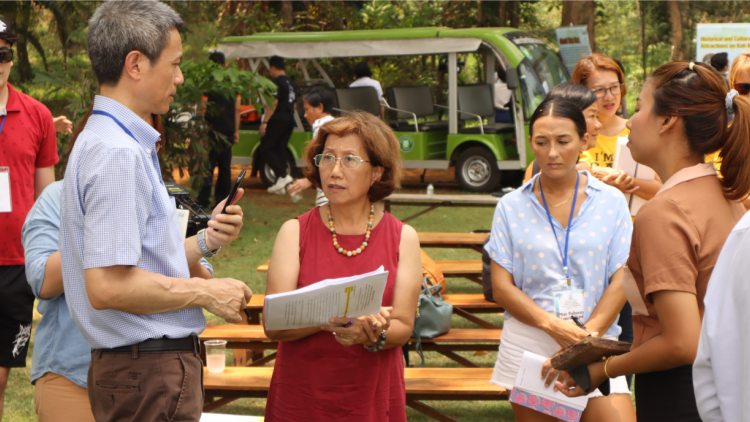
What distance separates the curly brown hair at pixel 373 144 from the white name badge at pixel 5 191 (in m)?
1.58

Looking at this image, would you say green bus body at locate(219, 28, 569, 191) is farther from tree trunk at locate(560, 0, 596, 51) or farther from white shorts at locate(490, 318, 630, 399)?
white shorts at locate(490, 318, 630, 399)

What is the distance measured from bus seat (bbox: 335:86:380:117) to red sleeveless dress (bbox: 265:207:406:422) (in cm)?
1043

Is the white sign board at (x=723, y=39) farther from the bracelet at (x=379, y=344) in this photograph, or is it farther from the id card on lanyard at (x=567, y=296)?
the bracelet at (x=379, y=344)

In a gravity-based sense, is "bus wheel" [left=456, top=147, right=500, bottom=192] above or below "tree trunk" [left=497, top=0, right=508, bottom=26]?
below

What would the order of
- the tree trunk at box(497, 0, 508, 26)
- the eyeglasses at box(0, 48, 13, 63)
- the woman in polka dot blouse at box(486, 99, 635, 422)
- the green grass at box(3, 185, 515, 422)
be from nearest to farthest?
1. the woman in polka dot blouse at box(486, 99, 635, 422)
2. the eyeglasses at box(0, 48, 13, 63)
3. the green grass at box(3, 185, 515, 422)
4. the tree trunk at box(497, 0, 508, 26)

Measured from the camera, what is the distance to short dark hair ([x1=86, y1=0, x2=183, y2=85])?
1864 mm

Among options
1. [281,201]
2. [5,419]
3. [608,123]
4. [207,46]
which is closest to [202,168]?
[281,201]

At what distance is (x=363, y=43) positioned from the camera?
42.1 ft

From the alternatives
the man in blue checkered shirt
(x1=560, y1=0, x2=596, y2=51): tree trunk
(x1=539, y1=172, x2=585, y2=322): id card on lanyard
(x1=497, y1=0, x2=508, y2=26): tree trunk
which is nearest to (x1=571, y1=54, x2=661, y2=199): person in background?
(x1=539, y1=172, x2=585, y2=322): id card on lanyard

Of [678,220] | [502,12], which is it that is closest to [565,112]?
[678,220]

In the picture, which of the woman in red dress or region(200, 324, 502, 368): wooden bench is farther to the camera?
region(200, 324, 502, 368): wooden bench

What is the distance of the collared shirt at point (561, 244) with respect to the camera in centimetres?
270

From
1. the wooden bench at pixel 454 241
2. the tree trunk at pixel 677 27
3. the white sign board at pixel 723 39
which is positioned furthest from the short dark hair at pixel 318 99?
the tree trunk at pixel 677 27

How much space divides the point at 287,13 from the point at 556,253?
16.0 meters
